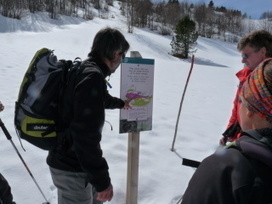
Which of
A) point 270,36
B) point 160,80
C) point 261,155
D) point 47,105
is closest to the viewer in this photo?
point 261,155

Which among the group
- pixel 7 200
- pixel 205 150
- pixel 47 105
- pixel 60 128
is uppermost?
pixel 47 105

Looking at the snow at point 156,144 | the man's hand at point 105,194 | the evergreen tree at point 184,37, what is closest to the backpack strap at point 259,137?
the man's hand at point 105,194

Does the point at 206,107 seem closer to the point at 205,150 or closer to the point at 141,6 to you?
the point at 205,150

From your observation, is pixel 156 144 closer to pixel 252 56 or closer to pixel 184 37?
pixel 252 56

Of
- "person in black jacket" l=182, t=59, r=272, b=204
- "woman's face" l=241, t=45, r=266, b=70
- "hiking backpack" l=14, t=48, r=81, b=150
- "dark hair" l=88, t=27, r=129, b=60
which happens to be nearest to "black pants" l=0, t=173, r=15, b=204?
"hiking backpack" l=14, t=48, r=81, b=150

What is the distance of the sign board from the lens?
2061 millimetres

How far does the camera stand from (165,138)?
3.89 metres

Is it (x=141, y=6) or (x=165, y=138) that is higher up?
(x=141, y=6)

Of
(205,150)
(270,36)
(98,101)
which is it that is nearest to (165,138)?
(205,150)

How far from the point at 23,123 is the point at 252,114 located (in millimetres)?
1189

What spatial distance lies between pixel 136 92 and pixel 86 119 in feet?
3.13

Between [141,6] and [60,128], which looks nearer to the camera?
[60,128]

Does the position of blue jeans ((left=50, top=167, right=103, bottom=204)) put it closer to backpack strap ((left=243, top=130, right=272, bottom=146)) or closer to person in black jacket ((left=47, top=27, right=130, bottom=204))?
person in black jacket ((left=47, top=27, right=130, bottom=204))

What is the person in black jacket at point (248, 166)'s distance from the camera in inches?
27.1
